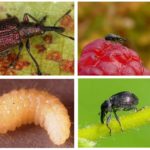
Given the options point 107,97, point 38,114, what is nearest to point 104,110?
point 107,97

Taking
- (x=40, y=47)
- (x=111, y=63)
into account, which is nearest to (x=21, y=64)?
(x=40, y=47)

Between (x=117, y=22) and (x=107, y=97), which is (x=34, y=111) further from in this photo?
(x=117, y=22)

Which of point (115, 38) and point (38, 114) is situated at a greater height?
point (115, 38)

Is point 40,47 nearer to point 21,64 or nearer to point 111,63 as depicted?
point 21,64

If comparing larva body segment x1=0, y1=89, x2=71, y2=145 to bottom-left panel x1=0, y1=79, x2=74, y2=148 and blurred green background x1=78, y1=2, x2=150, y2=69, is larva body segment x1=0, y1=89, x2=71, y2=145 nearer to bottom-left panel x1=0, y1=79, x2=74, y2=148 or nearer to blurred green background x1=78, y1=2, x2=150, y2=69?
bottom-left panel x1=0, y1=79, x2=74, y2=148
